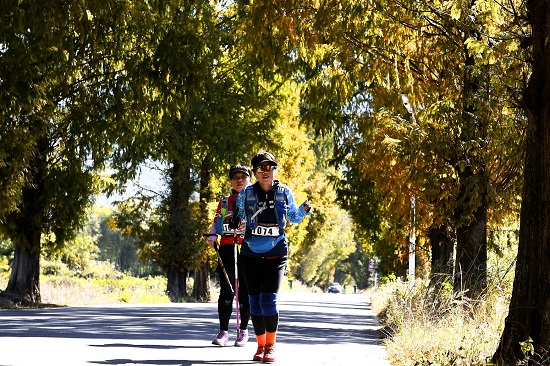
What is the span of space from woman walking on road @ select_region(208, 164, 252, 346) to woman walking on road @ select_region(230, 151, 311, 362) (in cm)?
126

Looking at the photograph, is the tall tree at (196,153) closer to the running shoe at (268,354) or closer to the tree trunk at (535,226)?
the running shoe at (268,354)

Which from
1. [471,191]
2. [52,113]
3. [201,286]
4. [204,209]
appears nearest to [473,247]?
[471,191]

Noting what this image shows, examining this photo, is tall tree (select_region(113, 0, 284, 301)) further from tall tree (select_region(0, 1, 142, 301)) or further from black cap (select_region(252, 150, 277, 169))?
black cap (select_region(252, 150, 277, 169))

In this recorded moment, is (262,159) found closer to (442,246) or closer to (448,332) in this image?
(448,332)

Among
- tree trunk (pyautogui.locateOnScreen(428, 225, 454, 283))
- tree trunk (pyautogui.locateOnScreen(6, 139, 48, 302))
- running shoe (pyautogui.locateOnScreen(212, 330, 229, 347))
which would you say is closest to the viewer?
running shoe (pyautogui.locateOnScreen(212, 330, 229, 347))

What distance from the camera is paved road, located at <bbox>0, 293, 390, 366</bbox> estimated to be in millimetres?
10133

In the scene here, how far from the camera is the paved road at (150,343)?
10.1 meters

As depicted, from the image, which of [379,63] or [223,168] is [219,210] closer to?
[379,63]

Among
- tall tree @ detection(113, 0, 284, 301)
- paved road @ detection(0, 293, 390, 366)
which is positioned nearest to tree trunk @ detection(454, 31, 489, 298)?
paved road @ detection(0, 293, 390, 366)

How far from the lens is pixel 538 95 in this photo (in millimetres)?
9023

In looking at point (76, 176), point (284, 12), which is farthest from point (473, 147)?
point (76, 176)

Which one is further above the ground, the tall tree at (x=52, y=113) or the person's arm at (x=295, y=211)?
the tall tree at (x=52, y=113)

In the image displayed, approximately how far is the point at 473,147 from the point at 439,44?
1459mm

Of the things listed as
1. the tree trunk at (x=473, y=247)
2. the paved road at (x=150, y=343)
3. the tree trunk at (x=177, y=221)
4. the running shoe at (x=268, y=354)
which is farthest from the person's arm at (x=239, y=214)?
the tree trunk at (x=177, y=221)
